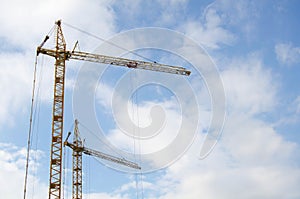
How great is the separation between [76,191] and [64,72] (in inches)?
1787

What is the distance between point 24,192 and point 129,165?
7818 centimetres

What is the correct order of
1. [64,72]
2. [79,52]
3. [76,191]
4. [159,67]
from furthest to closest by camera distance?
1. [76,191]
2. [159,67]
3. [79,52]
4. [64,72]

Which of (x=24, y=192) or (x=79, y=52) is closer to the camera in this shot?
(x=24, y=192)

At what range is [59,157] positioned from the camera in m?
70.0

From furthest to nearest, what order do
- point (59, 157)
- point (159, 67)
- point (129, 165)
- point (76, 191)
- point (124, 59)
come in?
1. point (129, 165)
2. point (76, 191)
3. point (159, 67)
4. point (124, 59)
5. point (59, 157)

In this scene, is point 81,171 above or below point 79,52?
below

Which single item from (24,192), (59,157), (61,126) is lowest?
(24,192)

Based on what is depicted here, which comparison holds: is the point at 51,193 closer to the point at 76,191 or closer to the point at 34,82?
the point at 34,82

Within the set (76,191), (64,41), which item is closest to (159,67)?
(64,41)

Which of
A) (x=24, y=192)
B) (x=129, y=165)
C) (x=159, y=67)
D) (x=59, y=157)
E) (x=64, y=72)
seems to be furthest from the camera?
(x=129, y=165)

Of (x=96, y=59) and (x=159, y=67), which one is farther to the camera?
(x=159, y=67)

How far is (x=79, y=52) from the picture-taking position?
88500 mm

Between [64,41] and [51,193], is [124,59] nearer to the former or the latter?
[64,41]

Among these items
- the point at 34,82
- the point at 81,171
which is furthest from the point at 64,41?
the point at 81,171
